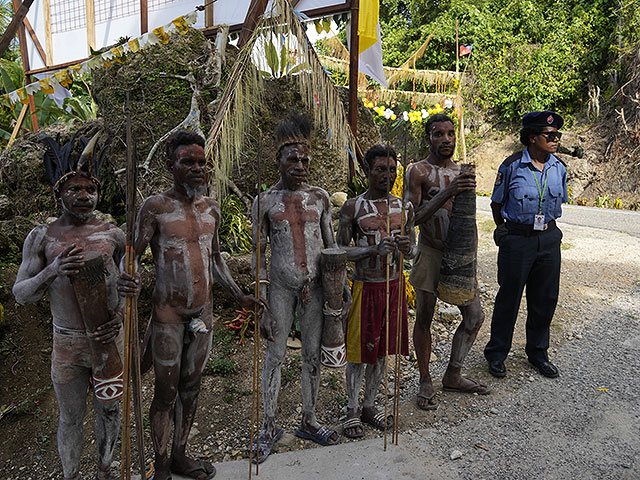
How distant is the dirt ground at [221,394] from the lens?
3221 millimetres

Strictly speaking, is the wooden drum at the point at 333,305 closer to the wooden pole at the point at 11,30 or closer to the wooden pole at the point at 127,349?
the wooden pole at the point at 127,349

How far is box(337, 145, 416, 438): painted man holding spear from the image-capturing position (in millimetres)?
3020

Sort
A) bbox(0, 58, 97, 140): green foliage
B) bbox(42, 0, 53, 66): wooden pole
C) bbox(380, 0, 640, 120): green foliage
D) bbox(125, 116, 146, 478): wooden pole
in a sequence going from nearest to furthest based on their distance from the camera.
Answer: bbox(125, 116, 146, 478): wooden pole < bbox(42, 0, 53, 66): wooden pole < bbox(0, 58, 97, 140): green foliage < bbox(380, 0, 640, 120): green foliage

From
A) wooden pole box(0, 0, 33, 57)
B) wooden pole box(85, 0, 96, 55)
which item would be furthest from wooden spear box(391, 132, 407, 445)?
wooden pole box(85, 0, 96, 55)

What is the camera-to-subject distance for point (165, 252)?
7.96 ft

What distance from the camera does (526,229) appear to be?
3.71 meters

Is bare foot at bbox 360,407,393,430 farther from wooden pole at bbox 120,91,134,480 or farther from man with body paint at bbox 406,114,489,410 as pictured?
wooden pole at bbox 120,91,134,480

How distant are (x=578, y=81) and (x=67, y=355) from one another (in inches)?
732

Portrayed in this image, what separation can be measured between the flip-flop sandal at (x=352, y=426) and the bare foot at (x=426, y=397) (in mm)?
567

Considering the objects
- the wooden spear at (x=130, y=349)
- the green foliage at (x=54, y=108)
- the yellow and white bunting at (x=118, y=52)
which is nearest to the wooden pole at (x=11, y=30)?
the yellow and white bunting at (x=118, y=52)

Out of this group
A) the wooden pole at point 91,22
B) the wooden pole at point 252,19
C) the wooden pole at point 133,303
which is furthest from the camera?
the wooden pole at point 91,22

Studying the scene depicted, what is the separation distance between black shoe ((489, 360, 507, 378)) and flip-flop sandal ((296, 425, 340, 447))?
1673 mm

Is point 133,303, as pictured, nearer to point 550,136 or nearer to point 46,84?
point 550,136

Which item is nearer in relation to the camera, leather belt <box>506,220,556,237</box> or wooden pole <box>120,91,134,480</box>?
wooden pole <box>120,91,134,480</box>
